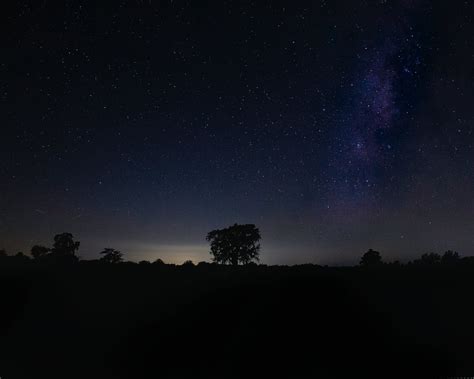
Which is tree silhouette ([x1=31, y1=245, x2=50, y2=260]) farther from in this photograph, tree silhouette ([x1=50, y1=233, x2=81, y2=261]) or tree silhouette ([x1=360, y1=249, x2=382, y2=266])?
tree silhouette ([x1=360, y1=249, x2=382, y2=266])

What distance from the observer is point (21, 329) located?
56.2 feet

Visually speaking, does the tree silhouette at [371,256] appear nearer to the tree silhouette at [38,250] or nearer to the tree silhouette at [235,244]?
the tree silhouette at [235,244]

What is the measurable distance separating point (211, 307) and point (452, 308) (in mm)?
12569

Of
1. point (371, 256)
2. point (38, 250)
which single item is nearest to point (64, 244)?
point (38, 250)

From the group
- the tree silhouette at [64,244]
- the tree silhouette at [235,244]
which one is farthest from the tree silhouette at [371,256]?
the tree silhouette at [64,244]

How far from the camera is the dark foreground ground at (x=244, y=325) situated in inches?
529

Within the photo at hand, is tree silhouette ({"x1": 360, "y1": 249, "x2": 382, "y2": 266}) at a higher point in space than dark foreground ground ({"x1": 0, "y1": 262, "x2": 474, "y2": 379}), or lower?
higher

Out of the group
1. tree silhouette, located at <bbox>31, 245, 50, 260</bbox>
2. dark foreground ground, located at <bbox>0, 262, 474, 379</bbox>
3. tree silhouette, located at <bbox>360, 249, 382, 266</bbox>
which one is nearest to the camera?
dark foreground ground, located at <bbox>0, 262, 474, 379</bbox>

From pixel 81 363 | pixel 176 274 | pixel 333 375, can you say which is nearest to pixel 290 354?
pixel 333 375

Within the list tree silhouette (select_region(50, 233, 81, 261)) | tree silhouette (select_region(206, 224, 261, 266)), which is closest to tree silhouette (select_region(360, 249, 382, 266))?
tree silhouette (select_region(206, 224, 261, 266))

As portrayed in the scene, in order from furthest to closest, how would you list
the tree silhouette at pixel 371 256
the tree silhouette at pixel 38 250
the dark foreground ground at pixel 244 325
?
the tree silhouette at pixel 38 250, the tree silhouette at pixel 371 256, the dark foreground ground at pixel 244 325

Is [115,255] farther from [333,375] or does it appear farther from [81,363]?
[333,375]

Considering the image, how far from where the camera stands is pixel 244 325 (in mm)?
16391

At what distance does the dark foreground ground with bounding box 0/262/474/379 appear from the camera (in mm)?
13430
